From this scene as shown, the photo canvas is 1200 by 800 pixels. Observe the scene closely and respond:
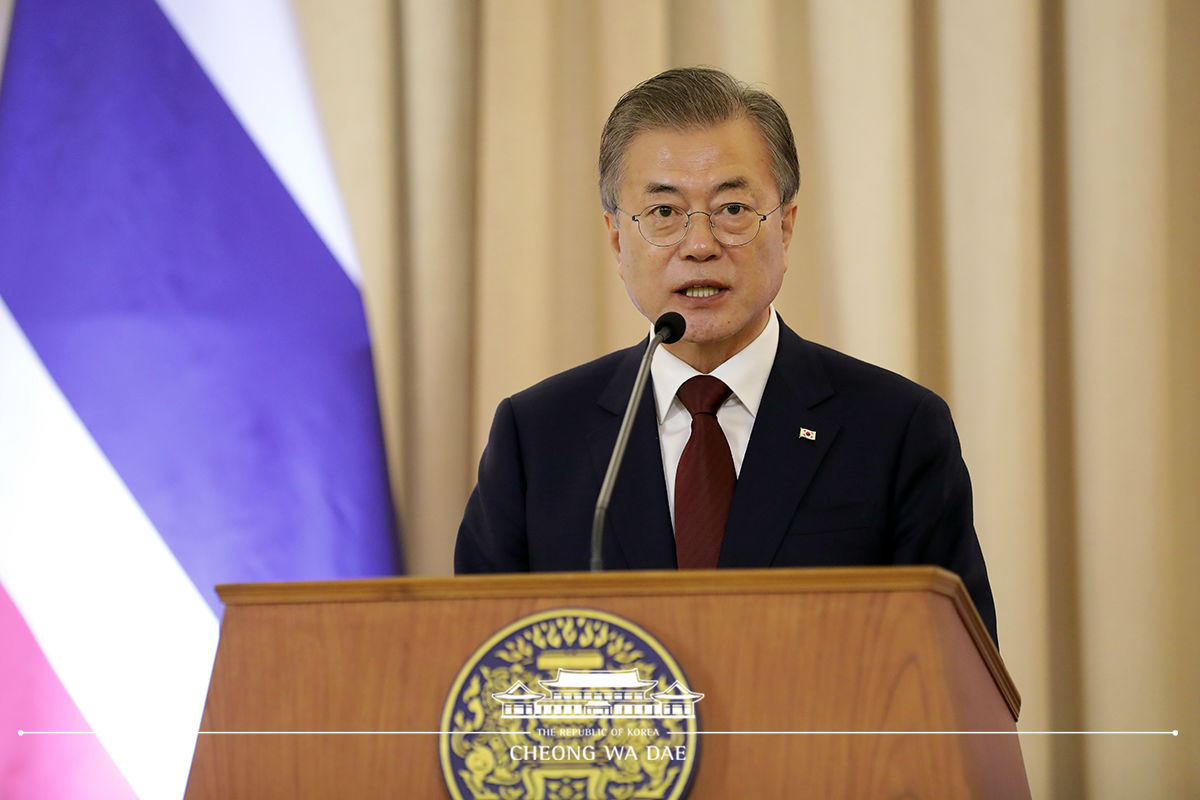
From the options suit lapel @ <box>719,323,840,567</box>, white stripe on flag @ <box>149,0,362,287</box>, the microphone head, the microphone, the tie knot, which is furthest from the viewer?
white stripe on flag @ <box>149,0,362,287</box>

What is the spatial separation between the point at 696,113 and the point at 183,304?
1581 mm

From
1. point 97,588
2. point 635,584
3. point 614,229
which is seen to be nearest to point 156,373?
point 97,588

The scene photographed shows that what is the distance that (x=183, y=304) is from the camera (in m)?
3.03

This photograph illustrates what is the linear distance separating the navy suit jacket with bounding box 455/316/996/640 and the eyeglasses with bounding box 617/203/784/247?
0.19 m

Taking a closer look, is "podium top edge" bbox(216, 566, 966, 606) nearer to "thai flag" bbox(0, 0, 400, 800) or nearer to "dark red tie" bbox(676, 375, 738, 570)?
"dark red tie" bbox(676, 375, 738, 570)

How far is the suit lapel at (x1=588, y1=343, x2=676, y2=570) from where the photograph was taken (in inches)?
70.2

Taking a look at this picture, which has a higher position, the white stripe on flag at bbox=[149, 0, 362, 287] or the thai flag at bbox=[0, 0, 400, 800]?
the white stripe on flag at bbox=[149, 0, 362, 287]

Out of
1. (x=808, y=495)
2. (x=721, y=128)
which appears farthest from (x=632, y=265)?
(x=808, y=495)

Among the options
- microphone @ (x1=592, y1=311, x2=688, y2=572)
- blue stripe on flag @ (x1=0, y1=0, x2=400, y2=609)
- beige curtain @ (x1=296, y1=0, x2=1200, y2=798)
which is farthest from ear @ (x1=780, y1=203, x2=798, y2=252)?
blue stripe on flag @ (x1=0, y1=0, x2=400, y2=609)

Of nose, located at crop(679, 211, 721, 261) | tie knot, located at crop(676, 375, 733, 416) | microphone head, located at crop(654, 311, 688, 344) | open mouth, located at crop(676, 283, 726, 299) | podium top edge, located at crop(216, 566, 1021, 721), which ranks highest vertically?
nose, located at crop(679, 211, 721, 261)

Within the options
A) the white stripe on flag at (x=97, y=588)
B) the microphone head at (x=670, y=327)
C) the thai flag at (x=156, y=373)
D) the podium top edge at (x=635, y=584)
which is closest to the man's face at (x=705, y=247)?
the microphone head at (x=670, y=327)

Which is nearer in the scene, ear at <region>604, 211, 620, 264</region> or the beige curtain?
ear at <region>604, 211, 620, 264</region>

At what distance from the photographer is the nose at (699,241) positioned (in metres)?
1.95

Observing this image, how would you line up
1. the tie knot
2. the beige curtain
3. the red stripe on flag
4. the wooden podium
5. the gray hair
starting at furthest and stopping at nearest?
1. the red stripe on flag
2. the beige curtain
3. the gray hair
4. the tie knot
5. the wooden podium
